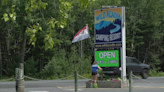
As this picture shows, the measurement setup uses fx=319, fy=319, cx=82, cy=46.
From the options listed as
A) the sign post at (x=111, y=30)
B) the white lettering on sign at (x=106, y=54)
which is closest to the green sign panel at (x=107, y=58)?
the white lettering on sign at (x=106, y=54)

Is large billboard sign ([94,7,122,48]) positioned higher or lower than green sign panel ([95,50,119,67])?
higher

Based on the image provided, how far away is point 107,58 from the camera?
64.4 ft

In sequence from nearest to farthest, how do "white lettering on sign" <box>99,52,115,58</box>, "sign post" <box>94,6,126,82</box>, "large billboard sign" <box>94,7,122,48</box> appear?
"sign post" <box>94,6,126,82</box>, "large billboard sign" <box>94,7,122,48</box>, "white lettering on sign" <box>99,52,115,58</box>

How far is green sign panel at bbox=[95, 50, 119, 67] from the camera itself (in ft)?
63.8

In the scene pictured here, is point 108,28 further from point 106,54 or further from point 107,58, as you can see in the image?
point 107,58

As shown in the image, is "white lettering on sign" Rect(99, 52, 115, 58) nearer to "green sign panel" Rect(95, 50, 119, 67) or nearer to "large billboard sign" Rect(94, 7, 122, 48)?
"green sign panel" Rect(95, 50, 119, 67)

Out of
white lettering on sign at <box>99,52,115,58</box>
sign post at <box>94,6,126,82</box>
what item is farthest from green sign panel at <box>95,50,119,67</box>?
sign post at <box>94,6,126,82</box>

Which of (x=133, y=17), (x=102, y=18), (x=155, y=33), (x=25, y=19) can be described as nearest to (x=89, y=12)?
(x=133, y=17)

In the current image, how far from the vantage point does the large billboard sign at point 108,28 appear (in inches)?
764

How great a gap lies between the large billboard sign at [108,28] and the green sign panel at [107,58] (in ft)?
1.25

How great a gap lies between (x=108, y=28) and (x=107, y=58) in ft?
6.10

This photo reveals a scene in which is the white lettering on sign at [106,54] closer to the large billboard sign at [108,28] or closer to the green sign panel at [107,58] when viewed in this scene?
the green sign panel at [107,58]

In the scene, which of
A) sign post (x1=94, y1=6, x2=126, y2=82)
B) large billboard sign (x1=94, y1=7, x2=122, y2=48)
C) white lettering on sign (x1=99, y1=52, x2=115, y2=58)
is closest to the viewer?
sign post (x1=94, y1=6, x2=126, y2=82)

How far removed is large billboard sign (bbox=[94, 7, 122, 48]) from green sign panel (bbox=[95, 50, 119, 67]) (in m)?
0.38
